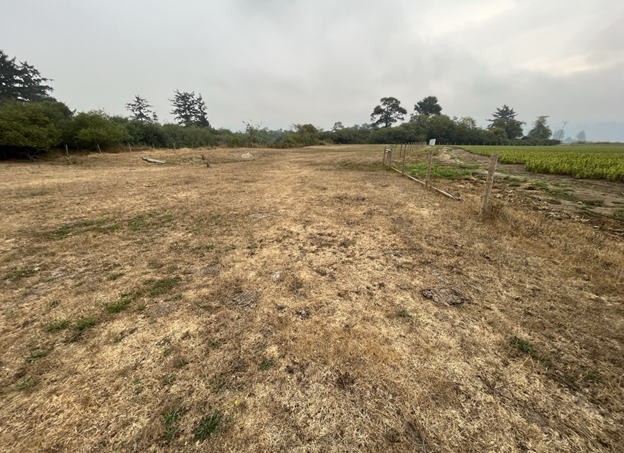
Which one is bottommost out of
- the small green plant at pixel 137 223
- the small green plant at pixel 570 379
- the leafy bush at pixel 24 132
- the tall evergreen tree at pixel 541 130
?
the small green plant at pixel 570 379


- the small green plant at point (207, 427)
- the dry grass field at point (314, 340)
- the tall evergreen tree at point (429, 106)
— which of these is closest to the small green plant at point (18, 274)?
the dry grass field at point (314, 340)

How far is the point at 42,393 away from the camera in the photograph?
170 cm

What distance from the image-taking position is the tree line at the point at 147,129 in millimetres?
16156

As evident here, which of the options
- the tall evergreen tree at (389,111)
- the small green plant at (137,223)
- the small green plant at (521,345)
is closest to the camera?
the small green plant at (521,345)

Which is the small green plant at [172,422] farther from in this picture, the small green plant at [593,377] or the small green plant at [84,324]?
the small green plant at [593,377]

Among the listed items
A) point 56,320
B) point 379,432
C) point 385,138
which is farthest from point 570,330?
point 385,138

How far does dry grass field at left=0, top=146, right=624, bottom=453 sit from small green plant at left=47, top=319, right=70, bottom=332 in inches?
1.1

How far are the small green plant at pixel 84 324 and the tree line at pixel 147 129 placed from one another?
21696mm

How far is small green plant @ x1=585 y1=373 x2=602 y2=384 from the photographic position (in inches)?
69.6

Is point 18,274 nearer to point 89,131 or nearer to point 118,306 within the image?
point 118,306

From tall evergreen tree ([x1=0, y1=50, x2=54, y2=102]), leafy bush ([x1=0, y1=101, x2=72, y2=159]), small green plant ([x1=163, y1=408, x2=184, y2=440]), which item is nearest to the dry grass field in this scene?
small green plant ([x1=163, y1=408, x2=184, y2=440])

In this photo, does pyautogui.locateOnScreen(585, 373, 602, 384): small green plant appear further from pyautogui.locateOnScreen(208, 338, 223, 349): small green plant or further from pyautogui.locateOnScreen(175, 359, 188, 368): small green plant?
pyautogui.locateOnScreen(175, 359, 188, 368): small green plant

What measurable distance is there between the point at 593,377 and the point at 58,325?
15.6ft

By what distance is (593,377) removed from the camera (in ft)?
5.89
